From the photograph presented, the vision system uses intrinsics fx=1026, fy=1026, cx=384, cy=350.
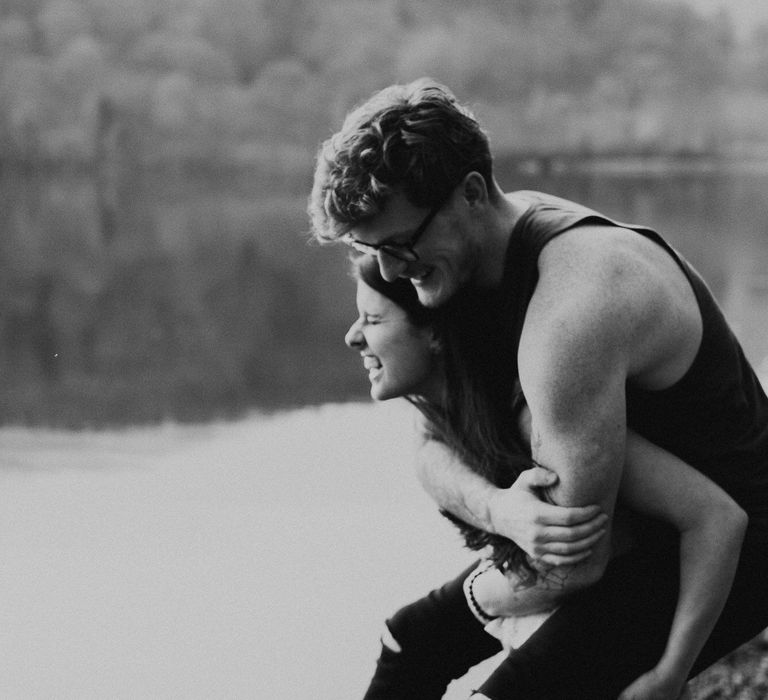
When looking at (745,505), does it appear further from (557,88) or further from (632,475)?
(557,88)

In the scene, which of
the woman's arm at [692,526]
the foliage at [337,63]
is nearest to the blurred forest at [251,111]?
the foliage at [337,63]

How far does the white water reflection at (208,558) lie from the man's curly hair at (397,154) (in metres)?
0.73

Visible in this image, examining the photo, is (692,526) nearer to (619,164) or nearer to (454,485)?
(454,485)

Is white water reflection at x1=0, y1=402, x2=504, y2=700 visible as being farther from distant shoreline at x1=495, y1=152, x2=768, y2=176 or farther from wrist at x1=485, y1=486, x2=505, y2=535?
distant shoreline at x1=495, y1=152, x2=768, y2=176

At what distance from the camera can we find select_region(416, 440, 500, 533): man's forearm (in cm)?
153

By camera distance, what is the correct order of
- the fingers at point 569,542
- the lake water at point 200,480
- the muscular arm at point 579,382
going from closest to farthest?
the muscular arm at point 579,382 < the fingers at point 569,542 < the lake water at point 200,480

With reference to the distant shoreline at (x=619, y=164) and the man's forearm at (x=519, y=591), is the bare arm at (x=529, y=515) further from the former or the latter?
the distant shoreline at (x=619, y=164)

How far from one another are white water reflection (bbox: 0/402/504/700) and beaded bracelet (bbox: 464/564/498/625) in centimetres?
35

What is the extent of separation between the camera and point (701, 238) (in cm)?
1384

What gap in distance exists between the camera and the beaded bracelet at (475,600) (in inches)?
64.9

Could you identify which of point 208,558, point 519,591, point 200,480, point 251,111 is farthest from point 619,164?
point 519,591

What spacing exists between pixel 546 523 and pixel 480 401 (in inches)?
10.1

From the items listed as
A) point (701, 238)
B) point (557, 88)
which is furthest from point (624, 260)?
point (557, 88)

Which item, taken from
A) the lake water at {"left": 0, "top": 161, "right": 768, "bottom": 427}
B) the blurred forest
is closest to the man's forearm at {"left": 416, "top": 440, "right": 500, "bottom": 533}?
the lake water at {"left": 0, "top": 161, "right": 768, "bottom": 427}
